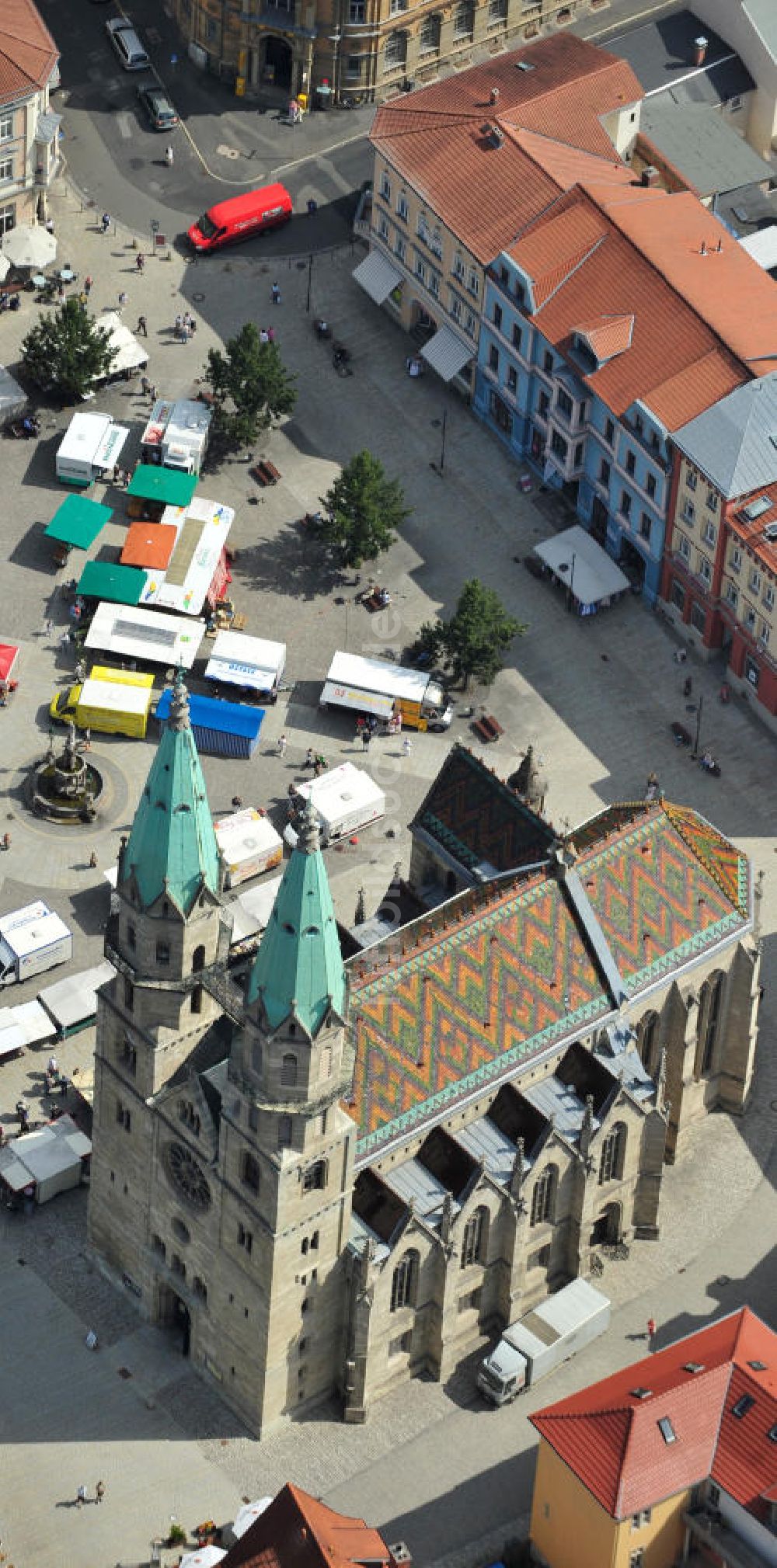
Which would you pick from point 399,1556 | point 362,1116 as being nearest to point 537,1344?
point 362,1116

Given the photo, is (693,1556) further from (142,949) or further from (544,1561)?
(142,949)

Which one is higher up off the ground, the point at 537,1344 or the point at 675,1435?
the point at 675,1435

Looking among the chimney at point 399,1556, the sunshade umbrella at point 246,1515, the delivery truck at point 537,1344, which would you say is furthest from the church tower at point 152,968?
the chimney at point 399,1556

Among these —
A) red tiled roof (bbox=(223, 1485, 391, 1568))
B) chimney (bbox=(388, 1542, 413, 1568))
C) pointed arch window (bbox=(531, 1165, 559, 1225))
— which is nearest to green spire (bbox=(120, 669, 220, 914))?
pointed arch window (bbox=(531, 1165, 559, 1225))

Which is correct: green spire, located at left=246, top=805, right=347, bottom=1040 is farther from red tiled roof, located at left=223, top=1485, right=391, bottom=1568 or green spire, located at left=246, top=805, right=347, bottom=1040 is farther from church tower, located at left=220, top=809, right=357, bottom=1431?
red tiled roof, located at left=223, top=1485, right=391, bottom=1568

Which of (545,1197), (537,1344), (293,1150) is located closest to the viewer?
(293,1150)

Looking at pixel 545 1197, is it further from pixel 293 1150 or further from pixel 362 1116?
pixel 293 1150

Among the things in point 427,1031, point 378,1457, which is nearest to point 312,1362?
point 378,1457
